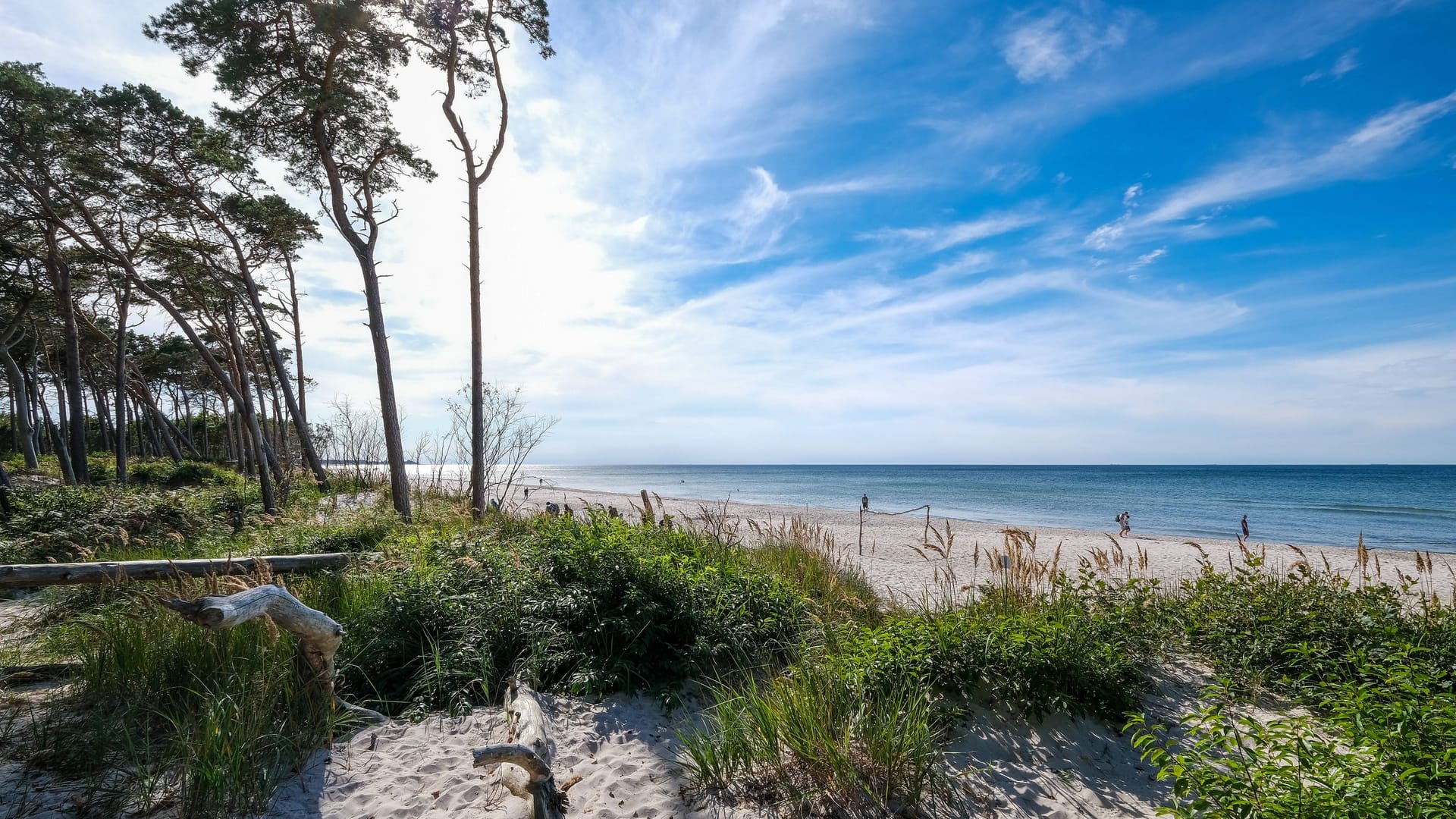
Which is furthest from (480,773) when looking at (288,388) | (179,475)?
(179,475)

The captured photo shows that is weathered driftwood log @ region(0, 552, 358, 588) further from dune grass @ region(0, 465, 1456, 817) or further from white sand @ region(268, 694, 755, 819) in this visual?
white sand @ region(268, 694, 755, 819)

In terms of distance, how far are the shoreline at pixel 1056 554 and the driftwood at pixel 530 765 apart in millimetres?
4340

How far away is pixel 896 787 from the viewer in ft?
11.4

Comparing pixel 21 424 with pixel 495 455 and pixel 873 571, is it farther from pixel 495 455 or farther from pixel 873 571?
pixel 873 571

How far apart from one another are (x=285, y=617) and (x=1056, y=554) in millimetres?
7841

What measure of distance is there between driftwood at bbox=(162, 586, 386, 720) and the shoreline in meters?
3.98

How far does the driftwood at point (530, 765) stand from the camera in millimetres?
3000

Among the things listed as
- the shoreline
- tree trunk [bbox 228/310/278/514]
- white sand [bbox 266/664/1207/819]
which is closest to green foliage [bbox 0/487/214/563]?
tree trunk [bbox 228/310/278/514]

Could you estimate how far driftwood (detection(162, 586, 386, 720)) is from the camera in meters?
3.08

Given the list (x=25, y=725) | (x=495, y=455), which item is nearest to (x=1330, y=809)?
(x=25, y=725)

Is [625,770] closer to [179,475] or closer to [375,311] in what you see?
[375,311]

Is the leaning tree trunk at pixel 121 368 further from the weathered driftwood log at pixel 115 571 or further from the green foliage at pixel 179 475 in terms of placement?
the weathered driftwood log at pixel 115 571

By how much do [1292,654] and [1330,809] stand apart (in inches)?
137

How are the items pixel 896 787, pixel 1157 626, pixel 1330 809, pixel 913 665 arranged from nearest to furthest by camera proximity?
pixel 1330 809, pixel 896 787, pixel 913 665, pixel 1157 626
